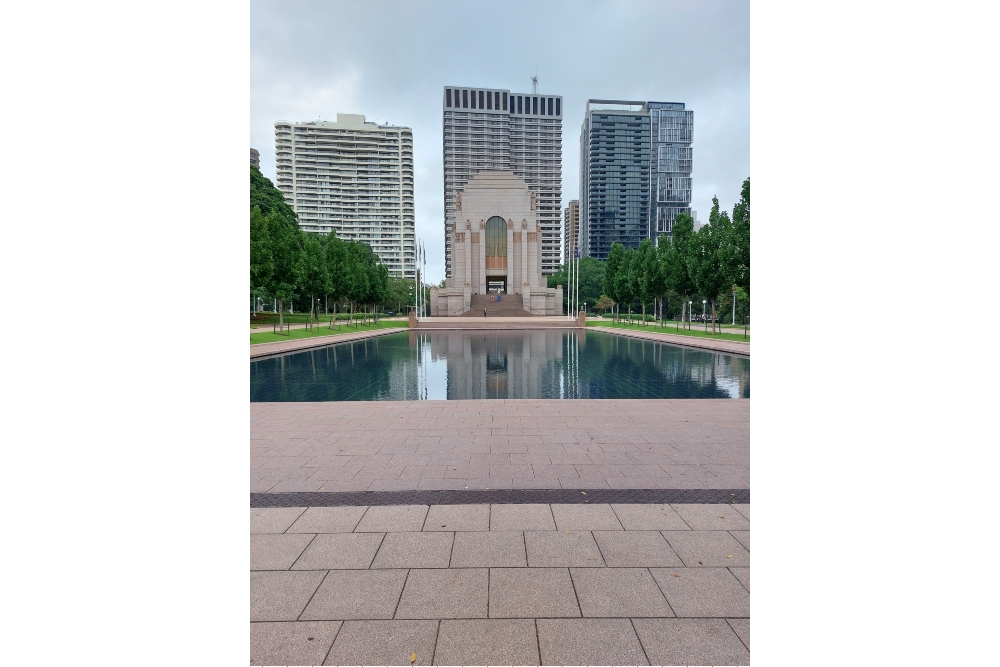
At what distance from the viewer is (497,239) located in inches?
2645

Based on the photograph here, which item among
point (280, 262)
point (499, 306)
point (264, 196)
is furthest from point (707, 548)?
point (499, 306)

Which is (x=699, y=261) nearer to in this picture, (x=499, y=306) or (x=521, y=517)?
(x=521, y=517)

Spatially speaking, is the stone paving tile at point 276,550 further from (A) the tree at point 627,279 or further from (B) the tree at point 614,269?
(B) the tree at point 614,269

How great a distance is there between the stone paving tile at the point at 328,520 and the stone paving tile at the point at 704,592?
2368mm

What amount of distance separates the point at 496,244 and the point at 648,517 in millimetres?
65089

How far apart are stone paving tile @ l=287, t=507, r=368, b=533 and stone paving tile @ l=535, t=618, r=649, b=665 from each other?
1.87 m

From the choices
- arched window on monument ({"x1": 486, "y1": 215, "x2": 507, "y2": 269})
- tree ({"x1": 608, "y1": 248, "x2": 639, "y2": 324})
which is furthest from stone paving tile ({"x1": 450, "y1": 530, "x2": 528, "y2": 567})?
arched window on monument ({"x1": 486, "y1": 215, "x2": 507, "y2": 269})

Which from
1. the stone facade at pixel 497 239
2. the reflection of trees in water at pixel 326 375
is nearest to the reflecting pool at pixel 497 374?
the reflection of trees in water at pixel 326 375

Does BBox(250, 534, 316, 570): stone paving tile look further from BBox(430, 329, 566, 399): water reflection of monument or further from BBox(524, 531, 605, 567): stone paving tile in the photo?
BBox(430, 329, 566, 399): water reflection of monument

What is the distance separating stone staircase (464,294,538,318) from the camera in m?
55.0

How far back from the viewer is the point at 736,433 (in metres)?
6.32
